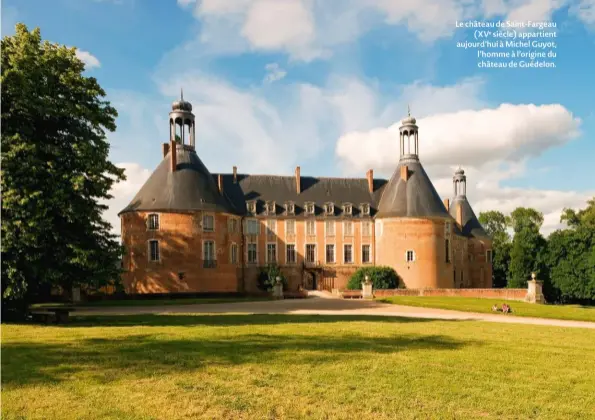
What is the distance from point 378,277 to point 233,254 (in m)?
12.3

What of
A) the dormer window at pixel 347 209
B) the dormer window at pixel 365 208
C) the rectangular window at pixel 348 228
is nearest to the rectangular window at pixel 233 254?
the rectangular window at pixel 348 228

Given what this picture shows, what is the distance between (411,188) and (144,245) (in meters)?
23.2

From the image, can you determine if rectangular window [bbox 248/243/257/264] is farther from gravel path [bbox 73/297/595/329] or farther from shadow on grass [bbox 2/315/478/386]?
shadow on grass [bbox 2/315/478/386]

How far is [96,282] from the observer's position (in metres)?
17.9

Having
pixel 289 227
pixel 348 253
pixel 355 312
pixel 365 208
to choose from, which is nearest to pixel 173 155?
pixel 289 227

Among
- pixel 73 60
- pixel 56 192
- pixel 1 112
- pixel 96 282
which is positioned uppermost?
pixel 73 60

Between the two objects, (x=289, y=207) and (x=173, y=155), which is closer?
(x=173, y=155)

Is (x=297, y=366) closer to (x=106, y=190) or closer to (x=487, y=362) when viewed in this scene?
(x=487, y=362)

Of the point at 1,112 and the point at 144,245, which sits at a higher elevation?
the point at 1,112

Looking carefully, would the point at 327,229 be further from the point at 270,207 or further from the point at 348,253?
the point at 270,207

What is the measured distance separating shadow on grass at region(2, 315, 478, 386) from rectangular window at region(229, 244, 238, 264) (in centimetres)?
2810

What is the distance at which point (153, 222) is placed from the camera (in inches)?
1601

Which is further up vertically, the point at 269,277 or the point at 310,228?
the point at 310,228

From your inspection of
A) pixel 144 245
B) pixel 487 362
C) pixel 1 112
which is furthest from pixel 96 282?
pixel 144 245
